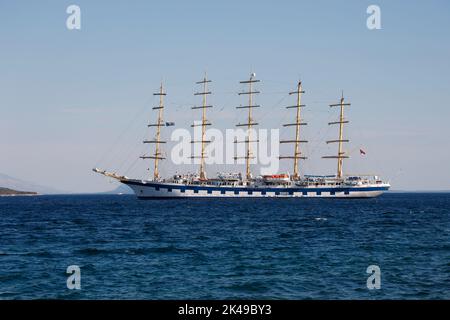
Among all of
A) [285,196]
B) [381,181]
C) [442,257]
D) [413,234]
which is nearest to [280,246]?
[442,257]

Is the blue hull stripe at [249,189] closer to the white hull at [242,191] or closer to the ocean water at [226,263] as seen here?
→ the white hull at [242,191]

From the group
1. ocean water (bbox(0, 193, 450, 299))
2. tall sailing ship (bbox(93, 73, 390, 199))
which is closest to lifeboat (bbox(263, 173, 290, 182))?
tall sailing ship (bbox(93, 73, 390, 199))

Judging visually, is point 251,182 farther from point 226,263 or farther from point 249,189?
point 226,263

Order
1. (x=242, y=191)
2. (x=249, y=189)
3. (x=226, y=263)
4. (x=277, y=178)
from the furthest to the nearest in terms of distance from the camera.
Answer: (x=277, y=178), (x=249, y=189), (x=242, y=191), (x=226, y=263)

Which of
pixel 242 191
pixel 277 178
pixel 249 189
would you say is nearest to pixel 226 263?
pixel 242 191

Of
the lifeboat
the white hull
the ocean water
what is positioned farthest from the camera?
the lifeboat

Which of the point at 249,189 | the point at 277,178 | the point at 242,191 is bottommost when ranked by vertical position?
the point at 242,191

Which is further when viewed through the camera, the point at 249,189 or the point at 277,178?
the point at 277,178

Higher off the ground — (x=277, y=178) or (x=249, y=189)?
(x=277, y=178)

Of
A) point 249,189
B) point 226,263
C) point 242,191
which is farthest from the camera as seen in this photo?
point 249,189

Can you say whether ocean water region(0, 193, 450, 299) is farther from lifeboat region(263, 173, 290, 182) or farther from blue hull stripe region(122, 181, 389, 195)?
lifeboat region(263, 173, 290, 182)

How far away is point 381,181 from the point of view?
132625mm
